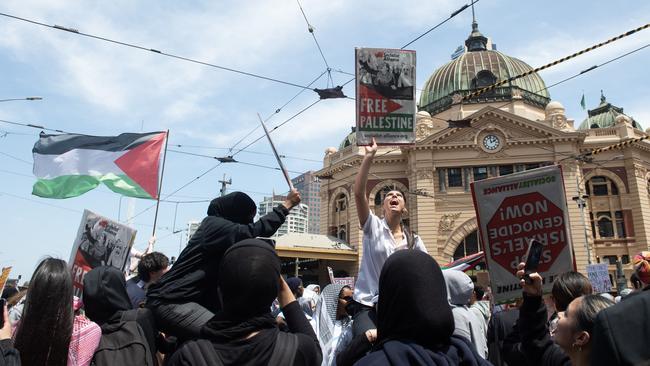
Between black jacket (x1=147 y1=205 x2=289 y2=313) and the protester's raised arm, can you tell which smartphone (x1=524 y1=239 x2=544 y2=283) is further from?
black jacket (x1=147 y1=205 x2=289 y2=313)

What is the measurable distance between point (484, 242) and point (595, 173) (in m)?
34.8

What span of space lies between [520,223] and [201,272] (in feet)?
9.56

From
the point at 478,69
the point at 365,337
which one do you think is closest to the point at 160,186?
the point at 365,337

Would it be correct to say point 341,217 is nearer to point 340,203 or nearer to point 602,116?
point 340,203

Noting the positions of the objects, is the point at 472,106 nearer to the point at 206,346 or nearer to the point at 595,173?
the point at 595,173

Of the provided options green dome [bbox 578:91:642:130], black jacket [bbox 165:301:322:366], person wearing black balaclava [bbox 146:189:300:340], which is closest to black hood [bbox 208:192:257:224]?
person wearing black balaclava [bbox 146:189:300:340]

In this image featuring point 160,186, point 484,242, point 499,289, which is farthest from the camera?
point 160,186

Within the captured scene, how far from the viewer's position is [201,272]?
131 inches

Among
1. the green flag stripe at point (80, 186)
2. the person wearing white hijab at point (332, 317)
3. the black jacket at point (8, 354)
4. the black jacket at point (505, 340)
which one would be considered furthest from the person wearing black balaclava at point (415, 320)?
the green flag stripe at point (80, 186)

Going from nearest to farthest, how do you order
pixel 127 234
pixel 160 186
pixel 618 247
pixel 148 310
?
pixel 148 310
pixel 127 234
pixel 160 186
pixel 618 247

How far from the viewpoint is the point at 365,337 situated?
2.67 m

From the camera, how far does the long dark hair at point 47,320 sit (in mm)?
→ 2395

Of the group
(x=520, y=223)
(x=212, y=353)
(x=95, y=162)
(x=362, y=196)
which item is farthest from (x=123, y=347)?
(x=95, y=162)

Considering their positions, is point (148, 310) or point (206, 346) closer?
point (206, 346)
